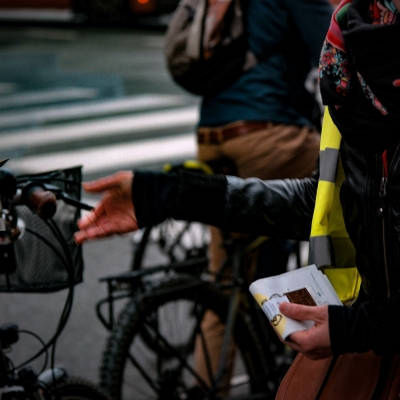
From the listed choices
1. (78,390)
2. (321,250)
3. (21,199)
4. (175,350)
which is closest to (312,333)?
(321,250)

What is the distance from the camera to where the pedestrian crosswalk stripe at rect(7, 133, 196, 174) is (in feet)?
26.4

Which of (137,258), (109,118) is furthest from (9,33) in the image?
(137,258)

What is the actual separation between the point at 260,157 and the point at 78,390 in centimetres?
127

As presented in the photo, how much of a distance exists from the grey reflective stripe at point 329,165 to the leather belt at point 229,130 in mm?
1412

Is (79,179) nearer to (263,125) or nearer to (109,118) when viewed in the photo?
(263,125)

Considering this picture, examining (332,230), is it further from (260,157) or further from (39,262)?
(260,157)

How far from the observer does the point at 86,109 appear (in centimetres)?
1080

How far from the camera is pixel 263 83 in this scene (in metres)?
3.30

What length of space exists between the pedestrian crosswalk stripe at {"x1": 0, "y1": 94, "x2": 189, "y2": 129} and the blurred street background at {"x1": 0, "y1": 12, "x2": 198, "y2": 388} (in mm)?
13

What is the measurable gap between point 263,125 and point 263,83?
17 centimetres

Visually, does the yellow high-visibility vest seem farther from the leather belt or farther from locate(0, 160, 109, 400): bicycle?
the leather belt

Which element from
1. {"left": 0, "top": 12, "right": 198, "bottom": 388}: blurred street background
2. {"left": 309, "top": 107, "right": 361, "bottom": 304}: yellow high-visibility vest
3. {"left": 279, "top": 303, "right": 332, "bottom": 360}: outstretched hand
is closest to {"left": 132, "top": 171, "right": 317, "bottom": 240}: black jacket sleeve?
{"left": 309, "top": 107, "right": 361, "bottom": 304}: yellow high-visibility vest

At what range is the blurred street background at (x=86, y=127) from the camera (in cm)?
451

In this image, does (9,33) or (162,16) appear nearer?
(9,33)
